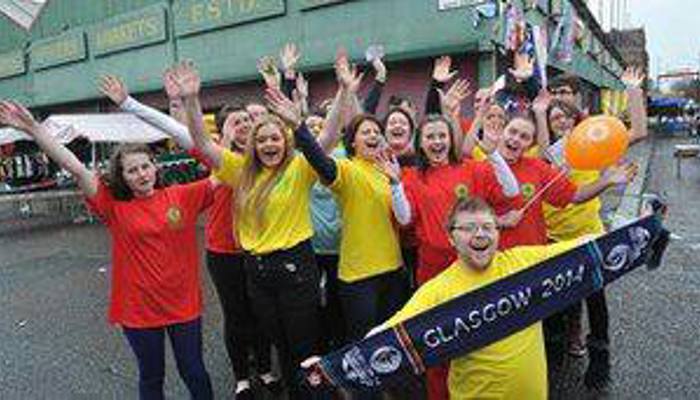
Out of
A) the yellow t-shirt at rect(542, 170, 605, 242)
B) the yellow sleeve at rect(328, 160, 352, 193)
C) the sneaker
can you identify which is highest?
the yellow sleeve at rect(328, 160, 352, 193)

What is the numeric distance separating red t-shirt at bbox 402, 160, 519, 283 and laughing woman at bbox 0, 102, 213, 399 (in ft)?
3.95

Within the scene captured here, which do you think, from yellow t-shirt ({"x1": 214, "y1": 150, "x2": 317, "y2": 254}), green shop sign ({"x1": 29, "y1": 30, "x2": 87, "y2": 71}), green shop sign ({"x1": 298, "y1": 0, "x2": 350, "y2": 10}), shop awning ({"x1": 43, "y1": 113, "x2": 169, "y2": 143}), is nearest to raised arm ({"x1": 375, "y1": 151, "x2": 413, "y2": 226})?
yellow t-shirt ({"x1": 214, "y1": 150, "x2": 317, "y2": 254})

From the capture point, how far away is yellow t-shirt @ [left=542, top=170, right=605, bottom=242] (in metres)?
4.81

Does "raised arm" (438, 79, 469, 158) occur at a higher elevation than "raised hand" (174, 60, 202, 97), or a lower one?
lower

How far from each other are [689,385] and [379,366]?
102 inches

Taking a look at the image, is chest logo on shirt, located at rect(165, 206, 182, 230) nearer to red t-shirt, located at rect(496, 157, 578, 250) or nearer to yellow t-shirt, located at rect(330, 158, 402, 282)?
yellow t-shirt, located at rect(330, 158, 402, 282)

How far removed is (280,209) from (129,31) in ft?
75.2

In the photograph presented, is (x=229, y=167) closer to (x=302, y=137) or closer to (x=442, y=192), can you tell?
(x=302, y=137)

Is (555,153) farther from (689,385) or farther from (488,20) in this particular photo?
(488,20)

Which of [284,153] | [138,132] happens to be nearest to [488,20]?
[138,132]

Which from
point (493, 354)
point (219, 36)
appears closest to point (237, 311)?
point (493, 354)

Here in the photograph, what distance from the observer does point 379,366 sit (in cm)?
321

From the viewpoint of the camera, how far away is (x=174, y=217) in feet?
13.4

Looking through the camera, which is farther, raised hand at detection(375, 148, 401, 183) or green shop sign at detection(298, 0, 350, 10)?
green shop sign at detection(298, 0, 350, 10)
